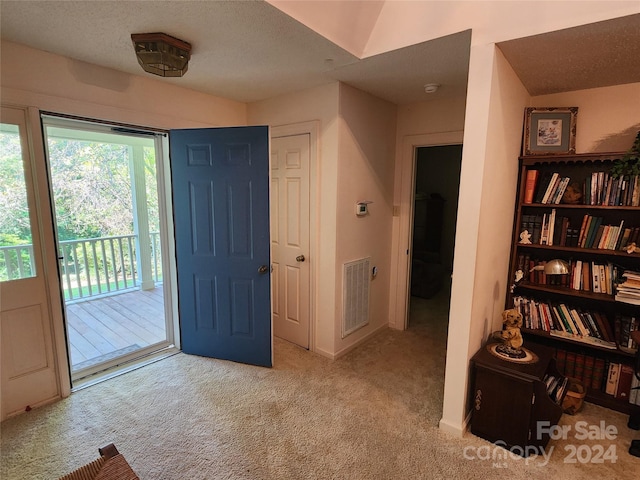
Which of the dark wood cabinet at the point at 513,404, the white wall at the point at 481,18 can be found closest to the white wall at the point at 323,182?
the white wall at the point at 481,18

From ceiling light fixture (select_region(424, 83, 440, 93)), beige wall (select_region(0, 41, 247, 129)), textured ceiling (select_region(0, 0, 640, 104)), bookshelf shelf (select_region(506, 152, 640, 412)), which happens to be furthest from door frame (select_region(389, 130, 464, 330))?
beige wall (select_region(0, 41, 247, 129))

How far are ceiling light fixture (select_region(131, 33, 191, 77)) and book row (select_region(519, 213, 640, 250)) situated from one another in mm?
2640

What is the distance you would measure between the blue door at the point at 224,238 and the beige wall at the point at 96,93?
265 millimetres

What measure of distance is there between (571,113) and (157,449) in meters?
3.48

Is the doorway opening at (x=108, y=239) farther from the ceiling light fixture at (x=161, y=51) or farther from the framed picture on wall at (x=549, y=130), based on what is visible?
the framed picture on wall at (x=549, y=130)

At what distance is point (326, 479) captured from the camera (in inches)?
67.0

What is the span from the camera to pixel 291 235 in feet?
10.3

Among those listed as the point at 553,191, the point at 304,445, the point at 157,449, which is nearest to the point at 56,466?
the point at 157,449

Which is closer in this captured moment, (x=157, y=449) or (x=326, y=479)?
(x=326, y=479)

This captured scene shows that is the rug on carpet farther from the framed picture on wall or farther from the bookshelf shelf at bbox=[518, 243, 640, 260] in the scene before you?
the framed picture on wall

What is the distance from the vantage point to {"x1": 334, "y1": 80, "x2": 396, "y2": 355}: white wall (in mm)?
2789

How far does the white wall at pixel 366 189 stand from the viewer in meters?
2.79

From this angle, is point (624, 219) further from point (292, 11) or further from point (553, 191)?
point (292, 11)

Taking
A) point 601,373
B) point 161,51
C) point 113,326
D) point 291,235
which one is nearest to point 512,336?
point 601,373
